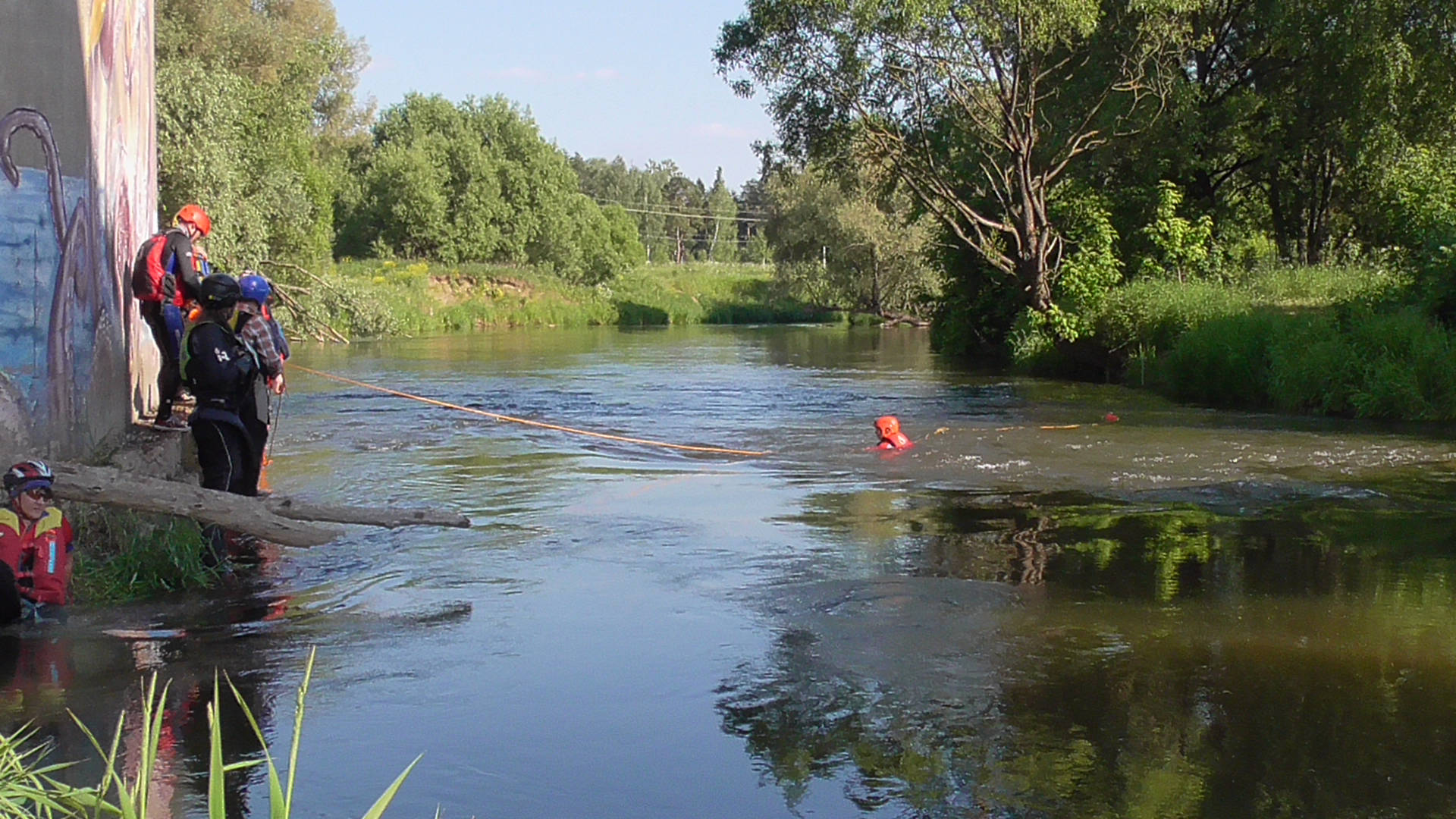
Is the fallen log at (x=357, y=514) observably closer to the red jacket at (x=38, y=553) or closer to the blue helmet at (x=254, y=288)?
the red jacket at (x=38, y=553)

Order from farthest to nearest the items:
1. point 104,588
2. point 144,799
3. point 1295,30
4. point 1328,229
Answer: point 1328,229 → point 1295,30 → point 104,588 → point 144,799

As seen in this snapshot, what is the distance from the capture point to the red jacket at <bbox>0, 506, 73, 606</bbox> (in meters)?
7.70

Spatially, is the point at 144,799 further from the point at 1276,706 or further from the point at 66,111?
the point at 66,111

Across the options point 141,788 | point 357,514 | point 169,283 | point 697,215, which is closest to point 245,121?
point 169,283

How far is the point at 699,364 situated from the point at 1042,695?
2830 cm

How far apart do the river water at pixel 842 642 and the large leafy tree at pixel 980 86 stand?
14367 mm

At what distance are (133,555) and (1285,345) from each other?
17578 mm

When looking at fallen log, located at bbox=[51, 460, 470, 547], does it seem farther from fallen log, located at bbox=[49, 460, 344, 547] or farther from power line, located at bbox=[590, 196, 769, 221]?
power line, located at bbox=[590, 196, 769, 221]

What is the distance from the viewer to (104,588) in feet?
27.8

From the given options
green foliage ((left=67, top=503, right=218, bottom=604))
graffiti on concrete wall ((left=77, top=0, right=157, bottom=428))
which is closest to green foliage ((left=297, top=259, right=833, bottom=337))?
graffiti on concrete wall ((left=77, top=0, right=157, bottom=428))

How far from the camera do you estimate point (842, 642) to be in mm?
7602

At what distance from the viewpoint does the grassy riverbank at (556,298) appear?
59031mm

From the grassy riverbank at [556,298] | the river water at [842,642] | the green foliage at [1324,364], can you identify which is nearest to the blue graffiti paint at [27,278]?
the river water at [842,642]

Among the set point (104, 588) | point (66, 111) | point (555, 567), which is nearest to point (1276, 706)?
point (555, 567)
